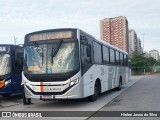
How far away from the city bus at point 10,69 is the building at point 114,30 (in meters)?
46.4

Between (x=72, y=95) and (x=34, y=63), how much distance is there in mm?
1963

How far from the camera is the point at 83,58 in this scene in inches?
481

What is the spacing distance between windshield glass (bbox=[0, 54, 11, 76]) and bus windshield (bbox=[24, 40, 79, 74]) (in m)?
3.16

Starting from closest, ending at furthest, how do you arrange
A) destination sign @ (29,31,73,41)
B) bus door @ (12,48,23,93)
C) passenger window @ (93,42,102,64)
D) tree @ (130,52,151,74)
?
destination sign @ (29,31,73,41)
passenger window @ (93,42,102,64)
bus door @ (12,48,23,93)
tree @ (130,52,151,74)

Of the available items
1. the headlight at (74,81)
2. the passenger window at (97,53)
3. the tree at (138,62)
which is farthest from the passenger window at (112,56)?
the tree at (138,62)

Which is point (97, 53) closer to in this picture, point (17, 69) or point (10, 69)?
point (17, 69)

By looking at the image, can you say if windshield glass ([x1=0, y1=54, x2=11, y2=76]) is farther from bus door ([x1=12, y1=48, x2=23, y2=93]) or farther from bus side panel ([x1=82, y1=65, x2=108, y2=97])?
bus side panel ([x1=82, y1=65, x2=108, y2=97])

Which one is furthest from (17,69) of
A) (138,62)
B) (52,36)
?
(138,62)

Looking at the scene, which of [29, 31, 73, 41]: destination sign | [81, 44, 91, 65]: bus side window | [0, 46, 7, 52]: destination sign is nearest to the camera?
[29, 31, 73, 41]: destination sign

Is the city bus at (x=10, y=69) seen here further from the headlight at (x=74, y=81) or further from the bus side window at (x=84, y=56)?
the headlight at (x=74, y=81)

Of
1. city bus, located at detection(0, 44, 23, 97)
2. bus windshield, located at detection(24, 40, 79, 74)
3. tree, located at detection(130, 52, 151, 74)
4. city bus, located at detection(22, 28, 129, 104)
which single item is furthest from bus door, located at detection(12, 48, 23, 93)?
tree, located at detection(130, 52, 151, 74)

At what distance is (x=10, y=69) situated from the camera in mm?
15164

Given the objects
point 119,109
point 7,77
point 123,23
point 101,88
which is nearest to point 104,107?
point 119,109

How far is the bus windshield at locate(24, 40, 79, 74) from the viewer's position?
1162cm
